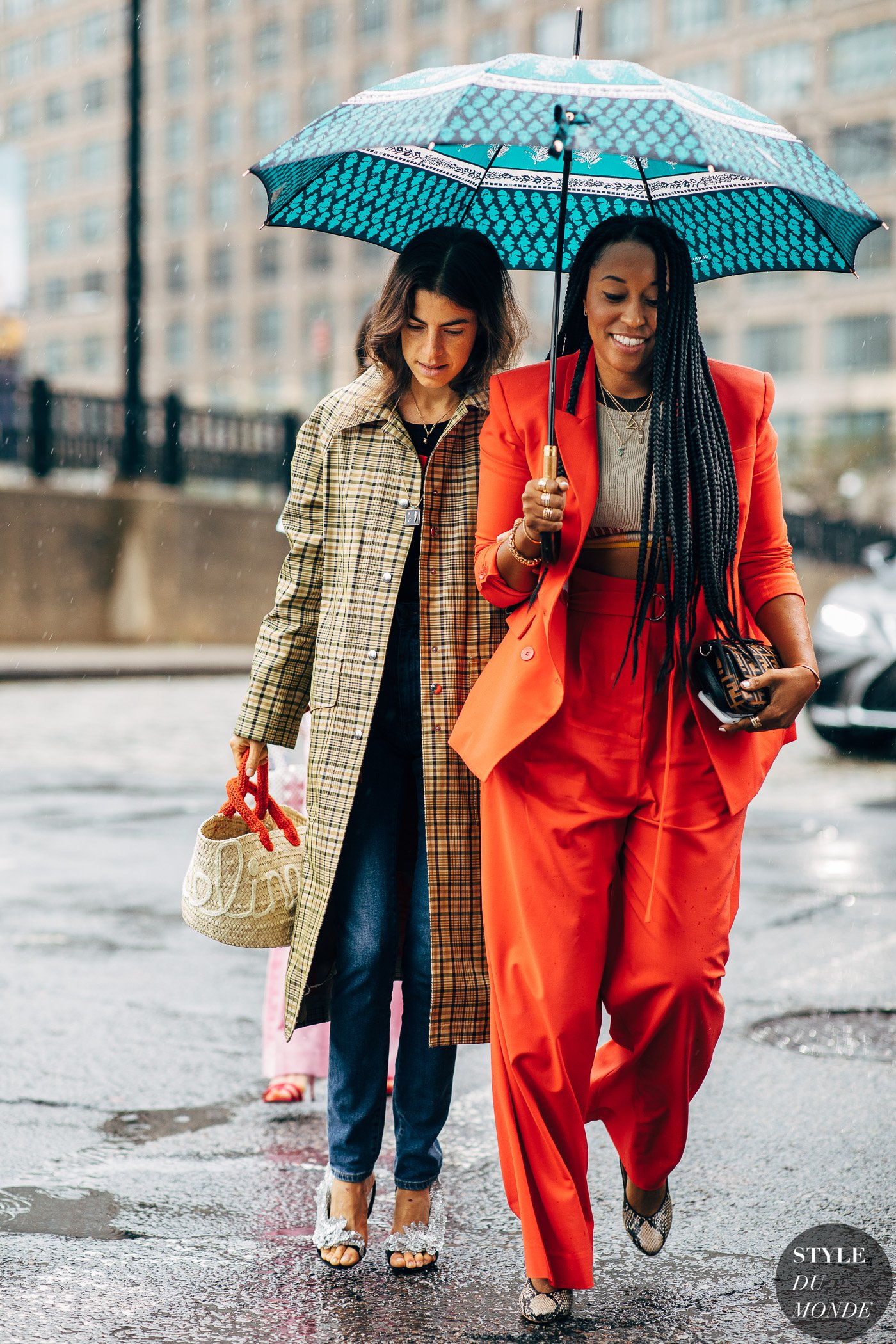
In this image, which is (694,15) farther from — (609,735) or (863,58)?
(609,735)

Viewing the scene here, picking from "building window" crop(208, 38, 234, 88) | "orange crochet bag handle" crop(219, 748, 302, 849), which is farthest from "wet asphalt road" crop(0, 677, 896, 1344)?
"building window" crop(208, 38, 234, 88)

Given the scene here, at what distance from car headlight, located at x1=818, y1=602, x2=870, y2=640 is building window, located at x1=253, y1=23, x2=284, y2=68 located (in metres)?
76.0

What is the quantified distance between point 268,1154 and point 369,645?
136 cm

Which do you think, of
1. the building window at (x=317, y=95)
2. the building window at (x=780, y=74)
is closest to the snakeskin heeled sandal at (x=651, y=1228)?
the building window at (x=780, y=74)

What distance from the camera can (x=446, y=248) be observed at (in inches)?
130

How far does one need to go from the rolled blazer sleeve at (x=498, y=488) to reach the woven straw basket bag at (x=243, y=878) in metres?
0.74

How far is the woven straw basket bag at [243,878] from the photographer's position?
3389 mm

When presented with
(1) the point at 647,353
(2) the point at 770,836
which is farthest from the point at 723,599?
(2) the point at 770,836

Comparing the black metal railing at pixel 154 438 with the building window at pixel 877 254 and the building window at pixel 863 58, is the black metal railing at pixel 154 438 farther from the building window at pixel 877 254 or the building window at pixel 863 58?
the building window at pixel 863 58

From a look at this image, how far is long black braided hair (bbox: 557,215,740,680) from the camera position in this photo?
2953 millimetres

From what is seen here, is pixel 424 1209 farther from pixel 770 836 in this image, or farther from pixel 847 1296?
pixel 770 836

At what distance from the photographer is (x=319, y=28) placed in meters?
78.6

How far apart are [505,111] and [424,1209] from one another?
2.12 meters

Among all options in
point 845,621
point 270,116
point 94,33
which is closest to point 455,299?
point 845,621
